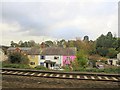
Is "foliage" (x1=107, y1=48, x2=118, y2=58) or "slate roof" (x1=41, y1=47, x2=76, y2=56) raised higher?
"slate roof" (x1=41, y1=47, x2=76, y2=56)

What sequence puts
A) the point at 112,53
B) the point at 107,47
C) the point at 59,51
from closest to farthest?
the point at 59,51 < the point at 112,53 < the point at 107,47

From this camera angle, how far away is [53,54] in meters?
28.9

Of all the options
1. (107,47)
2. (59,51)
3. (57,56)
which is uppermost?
(107,47)

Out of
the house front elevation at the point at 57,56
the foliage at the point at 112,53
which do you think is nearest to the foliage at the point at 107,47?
the foliage at the point at 112,53

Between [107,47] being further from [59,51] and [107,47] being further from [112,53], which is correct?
[59,51]

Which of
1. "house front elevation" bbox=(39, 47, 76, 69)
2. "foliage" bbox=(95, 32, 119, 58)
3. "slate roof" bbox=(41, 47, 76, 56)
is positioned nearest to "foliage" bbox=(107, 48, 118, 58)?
"foliage" bbox=(95, 32, 119, 58)

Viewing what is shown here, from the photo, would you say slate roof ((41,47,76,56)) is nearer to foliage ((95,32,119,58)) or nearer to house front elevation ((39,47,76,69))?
house front elevation ((39,47,76,69))

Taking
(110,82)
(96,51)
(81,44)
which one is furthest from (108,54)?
(110,82)

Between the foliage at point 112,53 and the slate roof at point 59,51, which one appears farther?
the foliage at point 112,53

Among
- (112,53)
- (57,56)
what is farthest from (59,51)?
(112,53)

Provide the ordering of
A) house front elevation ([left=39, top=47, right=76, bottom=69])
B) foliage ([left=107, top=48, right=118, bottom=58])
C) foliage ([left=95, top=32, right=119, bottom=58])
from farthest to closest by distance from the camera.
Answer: foliage ([left=95, top=32, right=119, bottom=58]), foliage ([left=107, top=48, right=118, bottom=58]), house front elevation ([left=39, top=47, right=76, bottom=69])

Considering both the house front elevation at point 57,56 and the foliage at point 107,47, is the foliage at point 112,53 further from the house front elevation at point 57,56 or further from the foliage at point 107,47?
the house front elevation at point 57,56

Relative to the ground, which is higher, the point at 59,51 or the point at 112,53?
the point at 59,51

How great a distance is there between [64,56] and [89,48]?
10.8 m
